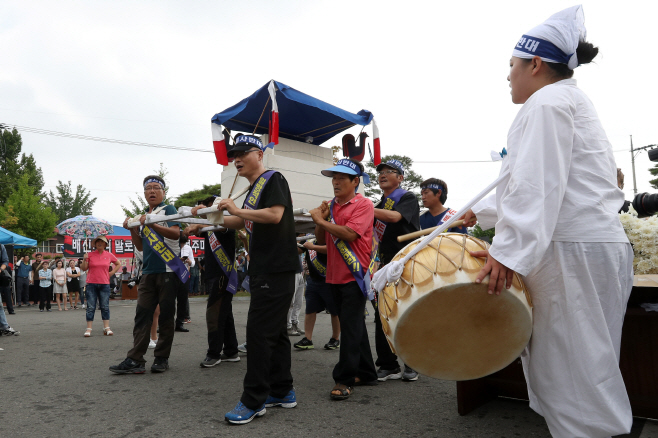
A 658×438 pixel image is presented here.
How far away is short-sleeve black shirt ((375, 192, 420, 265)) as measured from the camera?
183 inches

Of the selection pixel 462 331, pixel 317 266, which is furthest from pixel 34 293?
pixel 462 331

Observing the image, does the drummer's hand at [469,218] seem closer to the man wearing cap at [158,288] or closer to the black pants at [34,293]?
the man wearing cap at [158,288]

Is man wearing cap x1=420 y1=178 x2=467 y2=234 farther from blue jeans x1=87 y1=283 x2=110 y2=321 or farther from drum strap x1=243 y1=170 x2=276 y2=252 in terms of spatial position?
blue jeans x1=87 y1=283 x2=110 y2=321

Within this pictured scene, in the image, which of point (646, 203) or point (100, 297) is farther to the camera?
point (100, 297)

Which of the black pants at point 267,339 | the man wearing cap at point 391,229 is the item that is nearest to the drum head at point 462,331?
the black pants at point 267,339

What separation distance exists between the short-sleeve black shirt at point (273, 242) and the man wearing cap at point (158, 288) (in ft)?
5.84

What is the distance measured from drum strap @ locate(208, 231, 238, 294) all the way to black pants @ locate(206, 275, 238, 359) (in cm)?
8

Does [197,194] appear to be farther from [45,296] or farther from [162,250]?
[162,250]

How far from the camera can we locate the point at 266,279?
3.54m

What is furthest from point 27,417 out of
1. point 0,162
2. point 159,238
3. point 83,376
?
point 0,162

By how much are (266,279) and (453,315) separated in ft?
5.98

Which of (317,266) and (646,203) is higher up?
(646,203)

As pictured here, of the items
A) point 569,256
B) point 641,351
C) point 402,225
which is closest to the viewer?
point 569,256

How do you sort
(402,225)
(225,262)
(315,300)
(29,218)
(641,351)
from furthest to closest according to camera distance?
(29,218), (315,300), (225,262), (402,225), (641,351)
